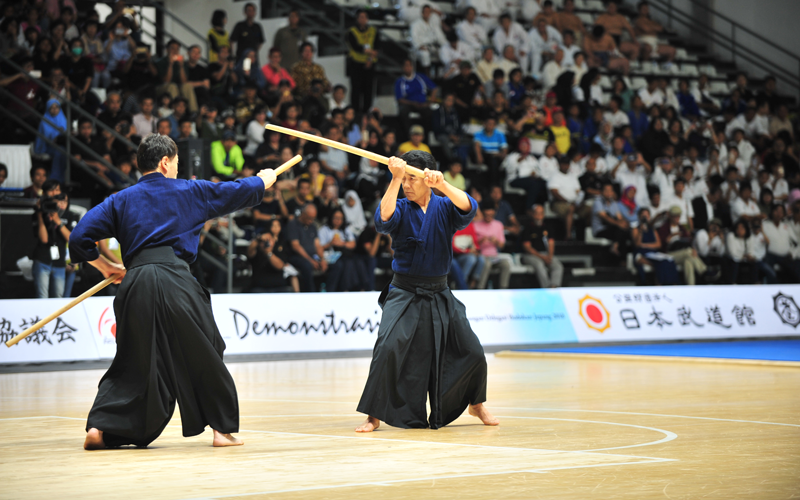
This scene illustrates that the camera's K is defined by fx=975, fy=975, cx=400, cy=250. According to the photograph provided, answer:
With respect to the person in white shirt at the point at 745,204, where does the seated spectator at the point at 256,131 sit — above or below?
above

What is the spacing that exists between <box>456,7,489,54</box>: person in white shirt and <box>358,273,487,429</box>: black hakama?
1459 cm

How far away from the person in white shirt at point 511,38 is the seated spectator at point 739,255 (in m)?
5.95

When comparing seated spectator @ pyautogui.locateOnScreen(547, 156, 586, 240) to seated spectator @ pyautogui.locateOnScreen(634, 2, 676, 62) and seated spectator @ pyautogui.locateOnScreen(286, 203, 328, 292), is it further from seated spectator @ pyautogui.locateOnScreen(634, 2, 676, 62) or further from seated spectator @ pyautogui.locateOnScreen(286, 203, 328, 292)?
seated spectator @ pyautogui.locateOnScreen(634, 2, 676, 62)

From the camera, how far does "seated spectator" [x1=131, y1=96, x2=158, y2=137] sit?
50.9ft

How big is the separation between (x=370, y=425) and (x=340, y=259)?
341 inches

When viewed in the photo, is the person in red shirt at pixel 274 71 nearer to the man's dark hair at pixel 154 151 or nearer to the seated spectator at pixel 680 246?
the seated spectator at pixel 680 246

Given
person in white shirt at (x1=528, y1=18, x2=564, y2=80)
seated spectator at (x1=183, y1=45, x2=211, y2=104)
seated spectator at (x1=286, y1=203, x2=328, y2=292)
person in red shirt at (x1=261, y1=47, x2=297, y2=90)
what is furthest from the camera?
person in white shirt at (x1=528, y1=18, x2=564, y2=80)

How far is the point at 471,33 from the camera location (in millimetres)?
20984

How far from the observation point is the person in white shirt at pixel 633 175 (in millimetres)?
19656

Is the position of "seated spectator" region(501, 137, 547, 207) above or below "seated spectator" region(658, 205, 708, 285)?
above

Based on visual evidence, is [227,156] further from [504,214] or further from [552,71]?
[552,71]

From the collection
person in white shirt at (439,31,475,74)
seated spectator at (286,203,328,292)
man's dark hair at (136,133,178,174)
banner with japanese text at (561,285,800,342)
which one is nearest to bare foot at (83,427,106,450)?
man's dark hair at (136,133,178,174)

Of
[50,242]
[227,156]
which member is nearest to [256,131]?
[227,156]

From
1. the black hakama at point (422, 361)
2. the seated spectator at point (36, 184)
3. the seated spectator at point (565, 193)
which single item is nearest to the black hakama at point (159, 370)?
the black hakama at point (422, 361)
